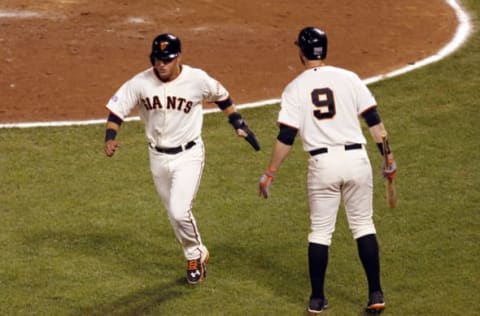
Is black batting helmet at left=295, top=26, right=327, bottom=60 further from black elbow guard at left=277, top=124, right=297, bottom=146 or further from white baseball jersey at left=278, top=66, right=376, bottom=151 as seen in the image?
black elbow guard at left=277, top=124, right=297, bottom=146

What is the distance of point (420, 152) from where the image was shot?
44.1 ft

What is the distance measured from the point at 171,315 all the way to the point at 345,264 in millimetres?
1883

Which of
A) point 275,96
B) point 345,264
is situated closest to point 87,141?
point 275,96

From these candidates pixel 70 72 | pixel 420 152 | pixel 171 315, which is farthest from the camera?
pixel 70 72

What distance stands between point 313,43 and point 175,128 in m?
1.66

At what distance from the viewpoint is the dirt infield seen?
15.7 m

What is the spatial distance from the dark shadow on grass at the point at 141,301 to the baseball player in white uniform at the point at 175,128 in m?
0.19

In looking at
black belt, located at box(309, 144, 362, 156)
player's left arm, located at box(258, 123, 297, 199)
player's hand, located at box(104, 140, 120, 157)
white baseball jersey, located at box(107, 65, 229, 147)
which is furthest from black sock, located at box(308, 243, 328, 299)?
player's hand, located at box(104, 140, 120, 157)

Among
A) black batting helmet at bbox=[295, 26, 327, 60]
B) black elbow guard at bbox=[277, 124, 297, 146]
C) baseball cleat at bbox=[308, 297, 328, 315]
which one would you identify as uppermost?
black batting helmet at bbox=[295, 26, 327, 60]

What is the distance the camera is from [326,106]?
934 centimetres

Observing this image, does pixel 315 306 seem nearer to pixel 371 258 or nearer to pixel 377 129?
pixel 371 258

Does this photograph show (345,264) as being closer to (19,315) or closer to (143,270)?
(143,270)

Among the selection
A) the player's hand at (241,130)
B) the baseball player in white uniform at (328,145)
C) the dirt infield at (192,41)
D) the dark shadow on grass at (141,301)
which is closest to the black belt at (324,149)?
the baseball player in white uniform at (328,145)

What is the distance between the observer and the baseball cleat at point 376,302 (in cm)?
954
